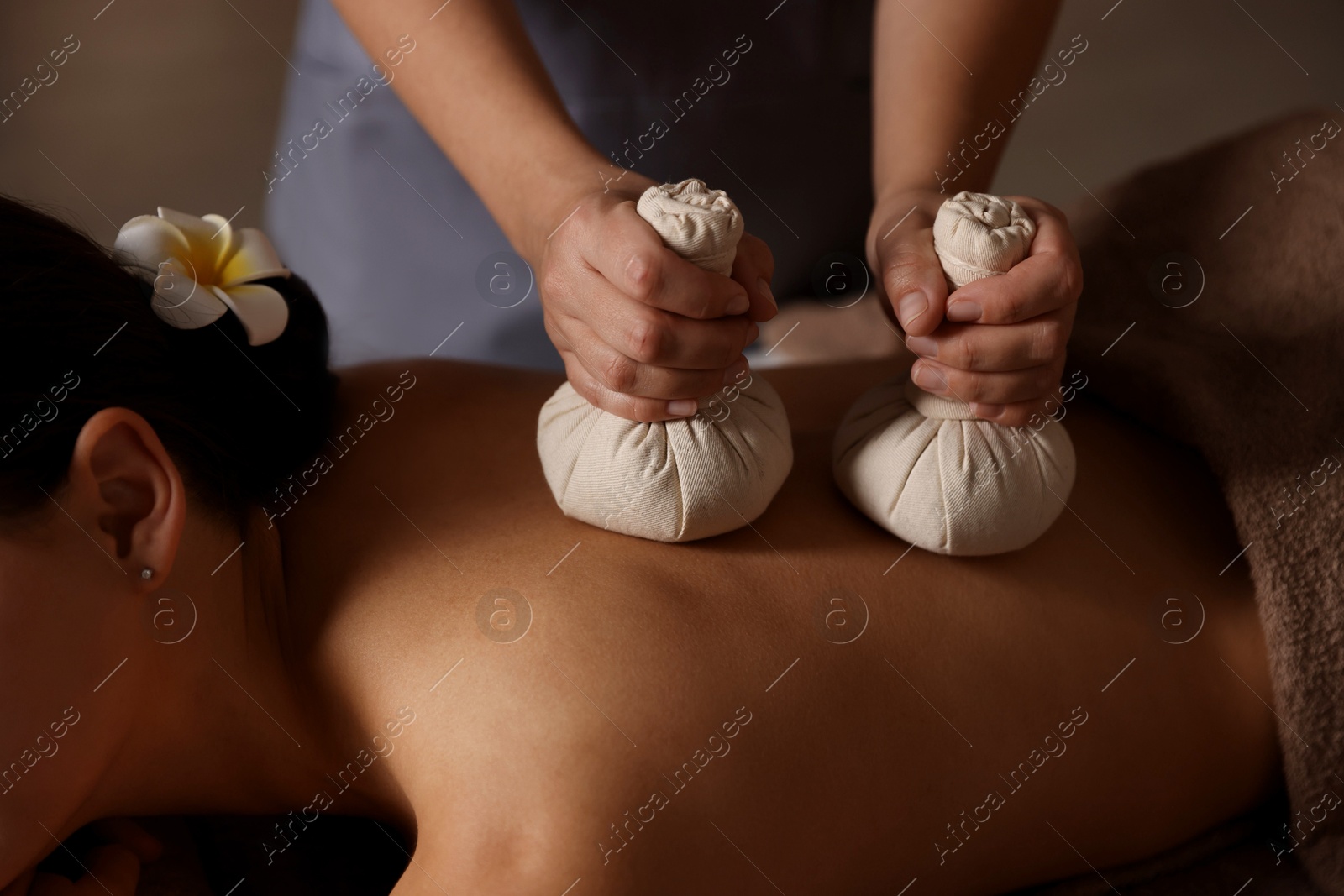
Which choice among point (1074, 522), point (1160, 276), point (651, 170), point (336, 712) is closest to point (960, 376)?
point (1074, 522)

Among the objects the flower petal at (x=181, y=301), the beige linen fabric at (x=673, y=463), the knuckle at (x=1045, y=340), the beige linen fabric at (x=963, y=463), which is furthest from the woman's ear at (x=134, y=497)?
the knuckle at (x=1045, y=340)

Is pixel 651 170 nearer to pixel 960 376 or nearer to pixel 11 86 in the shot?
pixel 960 376

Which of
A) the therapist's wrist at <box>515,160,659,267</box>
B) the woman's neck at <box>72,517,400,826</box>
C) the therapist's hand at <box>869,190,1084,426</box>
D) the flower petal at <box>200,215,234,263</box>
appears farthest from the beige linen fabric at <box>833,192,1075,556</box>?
the flower petal at <box>200,215,234,263</box>

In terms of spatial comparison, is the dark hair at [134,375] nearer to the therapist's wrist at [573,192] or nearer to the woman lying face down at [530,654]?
the woman lying face down at [530,654]

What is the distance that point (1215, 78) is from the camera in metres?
1.84

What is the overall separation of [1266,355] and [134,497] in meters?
0.90

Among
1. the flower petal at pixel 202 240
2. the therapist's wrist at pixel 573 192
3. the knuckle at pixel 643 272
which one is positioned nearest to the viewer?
the knuckle at pixel 643 272

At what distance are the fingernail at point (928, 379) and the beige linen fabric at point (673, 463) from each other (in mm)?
108

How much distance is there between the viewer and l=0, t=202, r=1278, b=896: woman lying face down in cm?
60

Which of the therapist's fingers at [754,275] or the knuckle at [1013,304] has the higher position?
the therapist's fingers at [754,275]

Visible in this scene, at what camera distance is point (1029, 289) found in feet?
2.04

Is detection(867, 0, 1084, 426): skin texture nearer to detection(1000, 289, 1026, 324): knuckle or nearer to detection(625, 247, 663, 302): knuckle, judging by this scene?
detection(1000, 289, 1026, 324): knuckle

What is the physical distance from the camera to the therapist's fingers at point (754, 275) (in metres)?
0.64

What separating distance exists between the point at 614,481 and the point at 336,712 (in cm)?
28
